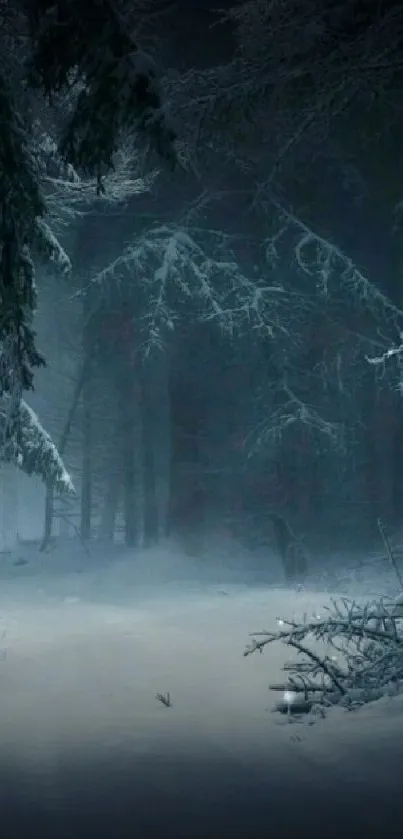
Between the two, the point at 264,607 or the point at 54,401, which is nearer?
the point at 264,607

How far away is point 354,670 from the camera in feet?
29.1

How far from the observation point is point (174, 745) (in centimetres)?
782

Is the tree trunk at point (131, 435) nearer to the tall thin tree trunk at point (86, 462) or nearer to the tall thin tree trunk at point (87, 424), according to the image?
the tall thin tree trunk at point (87, 424)

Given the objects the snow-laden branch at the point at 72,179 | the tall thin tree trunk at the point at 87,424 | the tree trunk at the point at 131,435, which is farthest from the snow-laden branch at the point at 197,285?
the tree trunk at the point at 131,435

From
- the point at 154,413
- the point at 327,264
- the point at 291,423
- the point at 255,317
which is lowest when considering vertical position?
the point at 291,423

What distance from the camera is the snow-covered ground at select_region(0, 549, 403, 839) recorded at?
6121mm

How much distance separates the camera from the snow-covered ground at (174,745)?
6.12 metres

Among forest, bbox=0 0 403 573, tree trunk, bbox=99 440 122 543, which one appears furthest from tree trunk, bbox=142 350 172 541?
tree trunk, bbox=99 440 122 543

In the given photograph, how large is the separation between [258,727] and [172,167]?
468 cm

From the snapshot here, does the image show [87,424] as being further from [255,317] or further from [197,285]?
[255,317]

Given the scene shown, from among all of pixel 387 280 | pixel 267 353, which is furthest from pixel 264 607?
pixel 387 280

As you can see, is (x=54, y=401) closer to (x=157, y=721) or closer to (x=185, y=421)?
(x=185, y=421)

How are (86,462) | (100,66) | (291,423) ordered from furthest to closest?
(86,462)
(291,423)
(100,66)

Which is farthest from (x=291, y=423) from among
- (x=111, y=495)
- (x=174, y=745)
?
(x=174, y=745)
